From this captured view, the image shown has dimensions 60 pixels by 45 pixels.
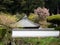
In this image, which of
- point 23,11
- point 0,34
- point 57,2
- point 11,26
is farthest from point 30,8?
point 0,34

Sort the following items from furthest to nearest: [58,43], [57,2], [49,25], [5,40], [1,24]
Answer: [57,2]
[49,25]
[1,24]
[5,40]
[58,43]

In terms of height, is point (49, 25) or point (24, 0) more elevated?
point (24, 0)

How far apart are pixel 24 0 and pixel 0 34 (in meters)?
17.7

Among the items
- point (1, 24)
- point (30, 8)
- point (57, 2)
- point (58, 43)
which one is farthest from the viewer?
point (57, 2)

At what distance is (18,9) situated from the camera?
3052 centimetres

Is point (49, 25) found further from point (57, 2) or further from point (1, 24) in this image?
point (57, 2)

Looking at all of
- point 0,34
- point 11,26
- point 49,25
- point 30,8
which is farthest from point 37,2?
point 0,34

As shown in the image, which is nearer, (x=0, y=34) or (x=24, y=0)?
(x=0, y=34)

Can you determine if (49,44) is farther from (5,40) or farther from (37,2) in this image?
(37,2)

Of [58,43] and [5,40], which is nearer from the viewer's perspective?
[58,43]

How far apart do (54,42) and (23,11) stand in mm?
18886

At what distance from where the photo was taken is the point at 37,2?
102 ft

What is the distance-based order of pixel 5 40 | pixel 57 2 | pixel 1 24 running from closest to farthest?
pixel 5 40, pixel 1 24, pixel 57 2

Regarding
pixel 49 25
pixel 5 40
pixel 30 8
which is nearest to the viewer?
pixel 5 40
